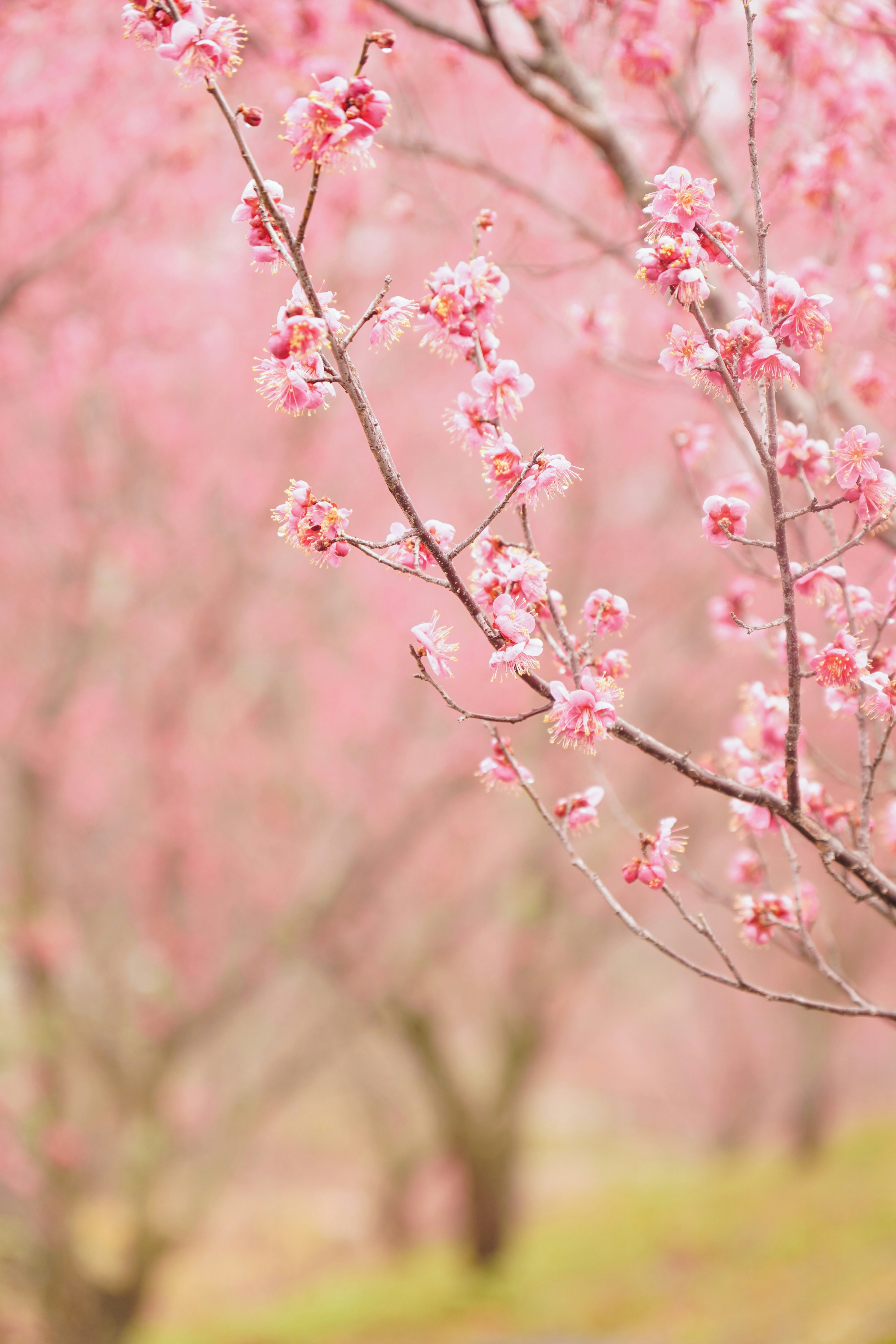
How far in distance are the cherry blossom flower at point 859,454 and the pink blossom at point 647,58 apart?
6.33 feet

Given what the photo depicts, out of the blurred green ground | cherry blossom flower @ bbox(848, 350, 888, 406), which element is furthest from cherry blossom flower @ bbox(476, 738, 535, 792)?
the blurred green ground

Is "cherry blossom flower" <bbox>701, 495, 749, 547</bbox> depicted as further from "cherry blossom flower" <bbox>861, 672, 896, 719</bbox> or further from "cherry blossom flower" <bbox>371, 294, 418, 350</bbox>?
"cherry blossom flower" <bbox>371, 294, 418, 350</bbox>

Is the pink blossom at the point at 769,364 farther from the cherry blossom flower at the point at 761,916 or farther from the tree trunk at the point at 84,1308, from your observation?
the tree trunk at the point at 84,1308

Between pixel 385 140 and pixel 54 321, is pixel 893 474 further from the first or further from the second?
pixel 54 321

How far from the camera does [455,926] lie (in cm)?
859

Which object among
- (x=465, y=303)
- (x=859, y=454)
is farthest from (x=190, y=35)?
(x=859, y=454)

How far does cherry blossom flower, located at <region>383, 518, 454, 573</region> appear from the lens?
1.80 m

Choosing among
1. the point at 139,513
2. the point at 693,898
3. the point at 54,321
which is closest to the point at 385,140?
the point at 54,321

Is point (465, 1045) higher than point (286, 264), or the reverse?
point (465, 1045)

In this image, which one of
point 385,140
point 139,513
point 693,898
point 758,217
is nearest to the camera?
point 758,217

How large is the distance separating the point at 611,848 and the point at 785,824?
5.93m

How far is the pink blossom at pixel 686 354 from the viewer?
178 centimetres

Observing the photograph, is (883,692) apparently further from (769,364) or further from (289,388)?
(289,388)

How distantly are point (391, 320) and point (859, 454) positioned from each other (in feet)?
2.93
